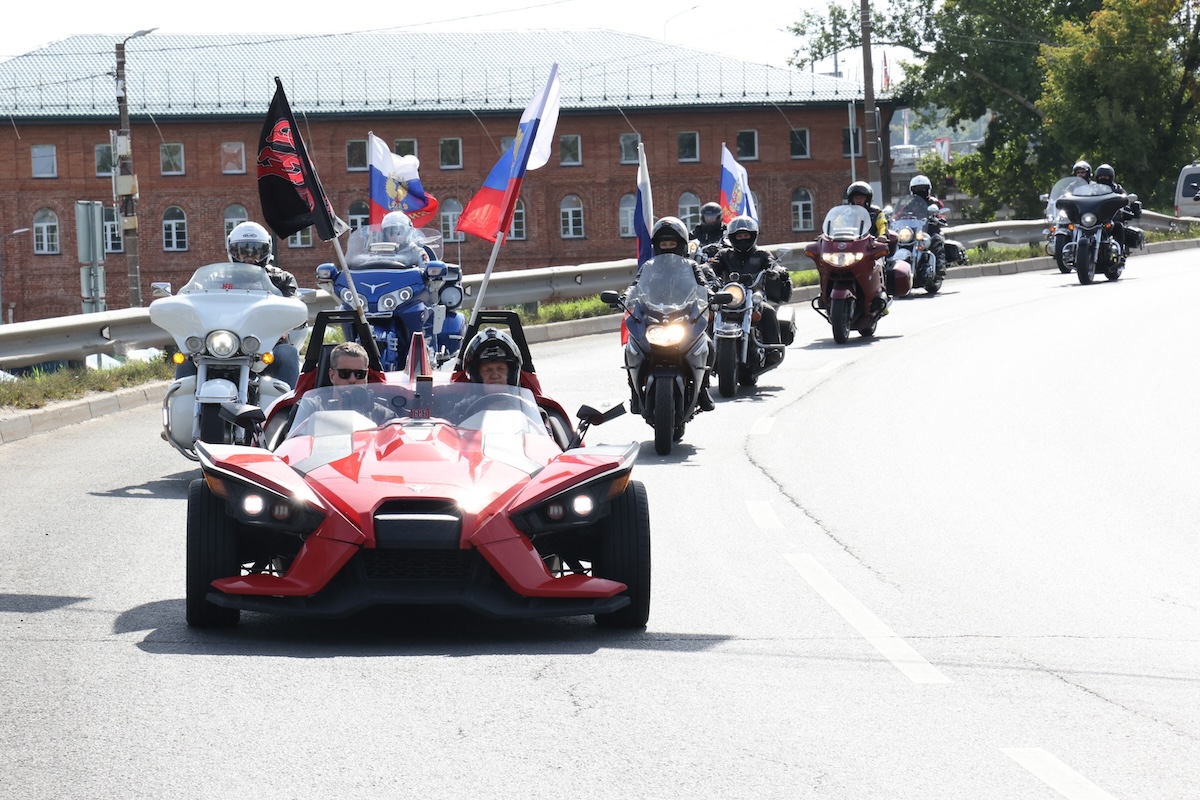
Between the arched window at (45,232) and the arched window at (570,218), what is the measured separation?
22081mm

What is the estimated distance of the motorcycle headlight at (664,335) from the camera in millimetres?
14422

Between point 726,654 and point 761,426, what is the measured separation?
28.5ft

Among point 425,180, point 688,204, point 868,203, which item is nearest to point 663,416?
point 868,203

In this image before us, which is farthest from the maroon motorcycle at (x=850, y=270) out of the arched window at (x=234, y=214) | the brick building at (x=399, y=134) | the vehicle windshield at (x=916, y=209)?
the arched window at (x=234, y=214)

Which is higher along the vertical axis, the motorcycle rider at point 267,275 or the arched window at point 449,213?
the arched window at point 449,213

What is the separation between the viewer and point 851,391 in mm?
18234

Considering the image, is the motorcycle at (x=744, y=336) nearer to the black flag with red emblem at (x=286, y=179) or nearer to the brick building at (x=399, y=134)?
the black flag with red emblem at (x=286, y=179)

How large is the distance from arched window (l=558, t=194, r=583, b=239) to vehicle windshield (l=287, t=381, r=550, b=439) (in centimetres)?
7484

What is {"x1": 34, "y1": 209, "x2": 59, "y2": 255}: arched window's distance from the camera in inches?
3258

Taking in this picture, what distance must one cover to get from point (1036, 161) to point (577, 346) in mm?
56992

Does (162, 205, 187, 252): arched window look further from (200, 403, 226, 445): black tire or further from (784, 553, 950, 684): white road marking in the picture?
(784, 553, 950, 684): white road marking

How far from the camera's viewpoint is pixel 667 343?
14422 millimetres

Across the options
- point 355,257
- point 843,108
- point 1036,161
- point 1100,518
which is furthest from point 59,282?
point 1100,518

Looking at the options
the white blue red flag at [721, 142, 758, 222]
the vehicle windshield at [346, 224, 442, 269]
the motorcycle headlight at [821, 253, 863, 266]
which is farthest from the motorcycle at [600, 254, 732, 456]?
the white blue red flag at [721, 142, 758, 222]
